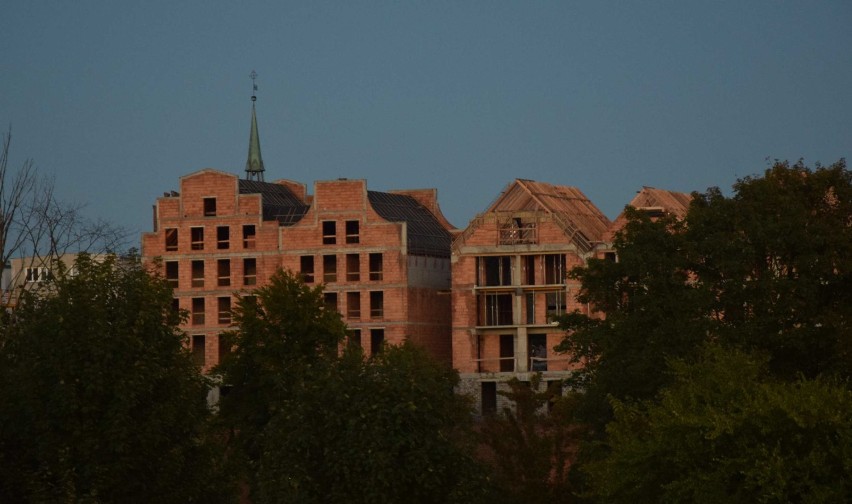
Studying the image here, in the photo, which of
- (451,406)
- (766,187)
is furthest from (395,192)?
(451,406)

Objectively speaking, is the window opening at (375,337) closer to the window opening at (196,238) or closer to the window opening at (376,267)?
the window opening at (376,267)

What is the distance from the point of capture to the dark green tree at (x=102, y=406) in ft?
173

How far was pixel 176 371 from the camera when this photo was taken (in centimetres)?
5541

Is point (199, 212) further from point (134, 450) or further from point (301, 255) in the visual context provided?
point (134, 450)

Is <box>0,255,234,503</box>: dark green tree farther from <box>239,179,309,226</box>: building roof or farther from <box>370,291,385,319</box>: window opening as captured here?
<box>239,179,309,226</box>: building roof

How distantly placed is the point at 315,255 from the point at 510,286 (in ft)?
41.5

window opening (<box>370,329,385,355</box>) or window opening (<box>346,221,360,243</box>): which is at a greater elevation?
window opening (<box>346,221,360,243</box>)

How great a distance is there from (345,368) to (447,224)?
3095 inches

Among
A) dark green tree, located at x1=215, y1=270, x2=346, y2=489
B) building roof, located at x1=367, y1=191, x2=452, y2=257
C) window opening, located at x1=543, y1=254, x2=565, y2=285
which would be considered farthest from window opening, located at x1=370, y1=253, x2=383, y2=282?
dark green tree, located at x1=215, y1=270, x2=346, y2=489

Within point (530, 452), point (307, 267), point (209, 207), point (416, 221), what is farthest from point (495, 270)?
point (530, 452)

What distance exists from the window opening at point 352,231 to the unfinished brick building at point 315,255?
63mm

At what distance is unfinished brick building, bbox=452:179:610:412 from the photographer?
392ft

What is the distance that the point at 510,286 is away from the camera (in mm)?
120375

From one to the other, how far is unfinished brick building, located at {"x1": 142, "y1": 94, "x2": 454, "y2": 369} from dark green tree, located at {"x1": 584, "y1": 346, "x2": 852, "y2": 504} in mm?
66475
